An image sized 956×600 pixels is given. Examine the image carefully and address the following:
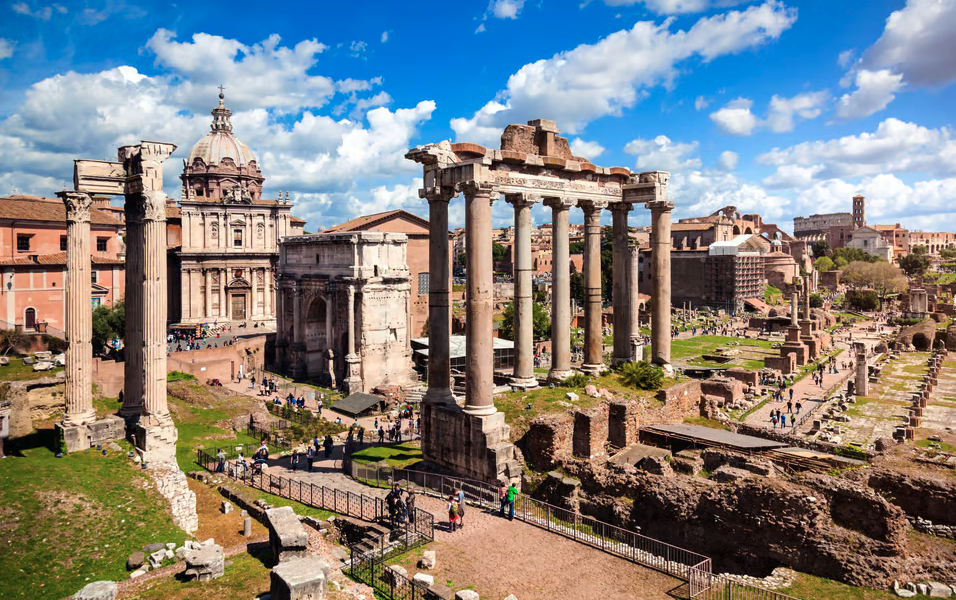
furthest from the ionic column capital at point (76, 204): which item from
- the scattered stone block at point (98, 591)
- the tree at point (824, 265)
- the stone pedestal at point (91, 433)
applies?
the tree at point (824, 265)

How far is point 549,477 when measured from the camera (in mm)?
14867

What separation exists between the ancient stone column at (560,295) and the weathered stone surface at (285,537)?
32.4ft

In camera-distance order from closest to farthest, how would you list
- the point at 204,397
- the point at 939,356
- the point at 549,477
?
the point at 549,477, the point at 204,397, the point at 939,356

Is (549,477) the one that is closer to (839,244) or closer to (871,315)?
(871,315)

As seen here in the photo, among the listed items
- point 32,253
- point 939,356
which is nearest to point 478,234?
point 32,253

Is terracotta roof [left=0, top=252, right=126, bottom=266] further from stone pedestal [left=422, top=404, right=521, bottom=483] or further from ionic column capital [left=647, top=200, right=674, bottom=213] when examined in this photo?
ionic column capital [left=647, top=200, right=674, bottom=213]

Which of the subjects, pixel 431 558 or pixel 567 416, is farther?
pixel 567 416

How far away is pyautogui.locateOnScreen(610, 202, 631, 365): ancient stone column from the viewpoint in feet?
69.5

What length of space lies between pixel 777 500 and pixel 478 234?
8.59m

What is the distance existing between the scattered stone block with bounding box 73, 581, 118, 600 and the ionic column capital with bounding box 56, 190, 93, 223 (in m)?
11.4

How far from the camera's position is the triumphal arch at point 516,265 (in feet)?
52.5

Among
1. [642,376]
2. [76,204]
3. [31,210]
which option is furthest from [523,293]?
[31,210]

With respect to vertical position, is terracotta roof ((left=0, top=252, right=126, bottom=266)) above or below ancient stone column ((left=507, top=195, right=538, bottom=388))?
above

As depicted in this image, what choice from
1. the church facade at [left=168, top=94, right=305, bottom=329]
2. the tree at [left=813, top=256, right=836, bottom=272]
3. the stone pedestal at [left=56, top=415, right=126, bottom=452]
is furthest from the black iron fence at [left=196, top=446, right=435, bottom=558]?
the tree at [left=813, top=256, right=836, bottom=272]
